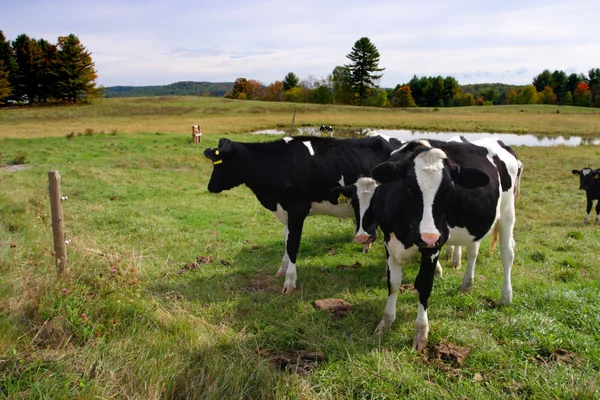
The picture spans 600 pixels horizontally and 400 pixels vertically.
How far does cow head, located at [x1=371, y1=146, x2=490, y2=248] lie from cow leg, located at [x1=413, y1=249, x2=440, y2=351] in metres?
0.23

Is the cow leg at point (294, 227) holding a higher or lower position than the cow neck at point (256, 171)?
lower

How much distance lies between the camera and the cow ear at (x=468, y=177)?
455 cm

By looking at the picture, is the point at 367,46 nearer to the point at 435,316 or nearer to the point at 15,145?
the point at 15,145

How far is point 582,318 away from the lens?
5066 millimetres

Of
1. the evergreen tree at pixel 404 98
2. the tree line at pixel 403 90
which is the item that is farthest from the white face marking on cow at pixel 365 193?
the evergreen tree at pixel 404 98

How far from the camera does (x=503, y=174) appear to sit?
5.80 meters

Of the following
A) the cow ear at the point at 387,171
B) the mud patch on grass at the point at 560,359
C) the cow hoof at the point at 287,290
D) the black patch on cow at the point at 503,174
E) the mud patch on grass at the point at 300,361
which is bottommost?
the cow hoof at the point at 287,290

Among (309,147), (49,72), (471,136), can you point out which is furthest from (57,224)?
(49,72)

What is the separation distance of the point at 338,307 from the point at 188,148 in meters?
18.5

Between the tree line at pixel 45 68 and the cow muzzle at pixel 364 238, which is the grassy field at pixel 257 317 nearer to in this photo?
the cow muzzle at pixel 364 238

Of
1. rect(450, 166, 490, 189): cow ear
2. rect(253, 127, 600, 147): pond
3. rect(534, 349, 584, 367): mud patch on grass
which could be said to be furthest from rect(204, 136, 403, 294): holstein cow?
rect(253, 127, 600, 147): pond

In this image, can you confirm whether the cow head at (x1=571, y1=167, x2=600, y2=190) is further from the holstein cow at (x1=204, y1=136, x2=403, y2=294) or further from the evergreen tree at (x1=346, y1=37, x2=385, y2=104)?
the evergreen tree at (x1=346, y1=37, x2=385, y2=104)

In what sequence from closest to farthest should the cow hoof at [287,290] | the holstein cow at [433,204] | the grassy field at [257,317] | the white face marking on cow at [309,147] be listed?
the grassy field at [257,317] → the holstein cow at [433,204] → the cow hoof at [287,290] → the white face marking on cow at [309,147]

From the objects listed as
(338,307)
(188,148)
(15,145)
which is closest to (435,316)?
(338,307)
